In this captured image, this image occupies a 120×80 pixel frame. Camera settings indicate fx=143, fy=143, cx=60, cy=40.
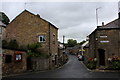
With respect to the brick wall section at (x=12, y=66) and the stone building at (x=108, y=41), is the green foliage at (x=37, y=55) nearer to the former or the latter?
the brick wall section at (x=12, y=66)

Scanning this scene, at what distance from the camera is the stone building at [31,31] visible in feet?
72.9

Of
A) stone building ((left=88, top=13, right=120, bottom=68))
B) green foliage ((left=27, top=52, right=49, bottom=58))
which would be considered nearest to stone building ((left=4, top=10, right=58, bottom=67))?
green foliage ((left=27, top=52, right=49, bottom=58))

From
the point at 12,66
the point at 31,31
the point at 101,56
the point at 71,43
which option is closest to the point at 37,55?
the point at 12,66

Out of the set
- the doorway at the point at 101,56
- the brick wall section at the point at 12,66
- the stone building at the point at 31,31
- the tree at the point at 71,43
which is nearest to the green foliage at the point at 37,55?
the stone building at the point at 31,31

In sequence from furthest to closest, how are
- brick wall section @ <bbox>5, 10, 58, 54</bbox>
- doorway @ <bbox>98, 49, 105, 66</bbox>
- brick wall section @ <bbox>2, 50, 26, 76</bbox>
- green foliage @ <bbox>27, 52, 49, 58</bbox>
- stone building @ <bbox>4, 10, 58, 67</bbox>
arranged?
brick wall section @ <bbox>5, 10, 58, 54</bbox> → stone building @ <bbox>4, 10, 58, 67</bbox> → doorway @ <bbox>98, 49, 105, 66</bbox> → green foliage @ <bbox>27, 52, 49, 58</bbox> → brick wall section @ <bbox>2, 50, 26, 76</bbox>

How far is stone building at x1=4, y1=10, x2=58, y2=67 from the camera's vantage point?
22.2 metres

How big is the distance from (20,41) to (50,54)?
18.1 feet

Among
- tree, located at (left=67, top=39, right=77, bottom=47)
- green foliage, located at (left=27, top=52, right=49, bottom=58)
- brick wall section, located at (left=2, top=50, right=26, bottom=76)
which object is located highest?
tree, located at (left=67, top=39, right=77, bottom=47)

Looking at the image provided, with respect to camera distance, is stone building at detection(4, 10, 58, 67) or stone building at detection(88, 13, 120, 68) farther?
stone building at detection(4, 10, 58, 67)

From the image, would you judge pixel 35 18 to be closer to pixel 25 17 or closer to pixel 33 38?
pixel 25 17

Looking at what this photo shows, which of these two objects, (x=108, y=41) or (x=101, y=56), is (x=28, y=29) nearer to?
(x=101, y=56)

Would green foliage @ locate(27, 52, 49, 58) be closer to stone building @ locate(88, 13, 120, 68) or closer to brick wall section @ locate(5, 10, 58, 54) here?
brick wall section @ locate(5, 10, 58, 54)

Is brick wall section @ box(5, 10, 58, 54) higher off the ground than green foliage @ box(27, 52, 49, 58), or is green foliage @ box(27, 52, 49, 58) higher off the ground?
brick wall section @ box(5, 10, 58, 54)

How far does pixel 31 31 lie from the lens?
75.4 feet
